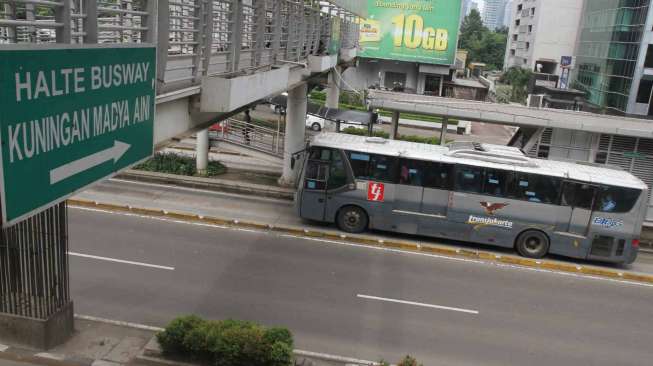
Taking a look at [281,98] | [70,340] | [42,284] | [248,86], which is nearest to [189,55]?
[248,86]

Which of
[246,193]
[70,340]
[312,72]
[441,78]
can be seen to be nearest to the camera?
[70,340]

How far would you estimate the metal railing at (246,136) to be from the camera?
19922 mm

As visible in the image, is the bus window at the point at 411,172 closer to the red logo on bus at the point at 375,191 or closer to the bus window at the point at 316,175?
the red logo on bus at the point at 375,191

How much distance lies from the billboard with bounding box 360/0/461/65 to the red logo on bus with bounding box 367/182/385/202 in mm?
32602

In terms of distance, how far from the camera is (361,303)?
35.0 ft

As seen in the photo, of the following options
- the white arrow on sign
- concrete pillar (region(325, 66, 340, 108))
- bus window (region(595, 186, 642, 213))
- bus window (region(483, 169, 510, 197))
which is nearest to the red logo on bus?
bus window (region(483, 169, 510, 197))

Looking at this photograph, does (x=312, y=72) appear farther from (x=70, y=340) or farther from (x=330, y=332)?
(x=70, y=340)

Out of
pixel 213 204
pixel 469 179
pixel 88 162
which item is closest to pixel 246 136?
pixel 213 204

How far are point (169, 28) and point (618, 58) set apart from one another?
45.5 m

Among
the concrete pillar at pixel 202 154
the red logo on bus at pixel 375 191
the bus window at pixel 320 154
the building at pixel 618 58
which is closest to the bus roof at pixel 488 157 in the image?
the bus window at pixel 320 154

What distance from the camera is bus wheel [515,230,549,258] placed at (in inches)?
558

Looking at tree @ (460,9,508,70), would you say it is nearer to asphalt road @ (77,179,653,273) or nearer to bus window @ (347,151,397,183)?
asphalt road @ (77,179,653,273)

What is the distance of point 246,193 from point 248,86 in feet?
31.9

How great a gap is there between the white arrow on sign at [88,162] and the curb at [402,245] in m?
10.7
